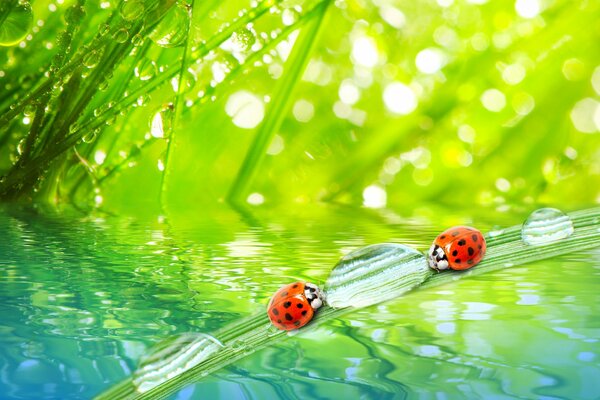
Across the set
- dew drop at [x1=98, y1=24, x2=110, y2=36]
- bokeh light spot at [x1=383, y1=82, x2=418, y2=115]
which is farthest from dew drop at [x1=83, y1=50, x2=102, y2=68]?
bokeh light spot at [x1=383, y1=82, x2=418, y2=115]

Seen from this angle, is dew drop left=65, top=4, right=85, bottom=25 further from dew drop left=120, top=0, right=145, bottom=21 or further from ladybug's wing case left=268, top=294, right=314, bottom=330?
ladybug's wing case left=268, top=294, right=314, bottom=330

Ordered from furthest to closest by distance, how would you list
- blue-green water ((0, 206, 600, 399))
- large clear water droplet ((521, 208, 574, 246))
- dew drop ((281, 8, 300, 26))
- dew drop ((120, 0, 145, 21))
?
dew drop ((281, 8, 300, 26)) < dew drop ((120, 0, 145, 21)) < large clear water droplet ((521, 208, 574, 246)) < blue-green water ((0, 206, 600, 399))

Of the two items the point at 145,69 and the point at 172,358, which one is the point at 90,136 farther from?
the point at 172,358

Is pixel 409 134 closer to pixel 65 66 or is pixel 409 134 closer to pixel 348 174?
pixel 348 174

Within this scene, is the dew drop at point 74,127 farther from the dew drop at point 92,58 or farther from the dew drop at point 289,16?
the dew drop at point 289,16

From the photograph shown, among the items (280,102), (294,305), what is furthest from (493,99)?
(294,305)
